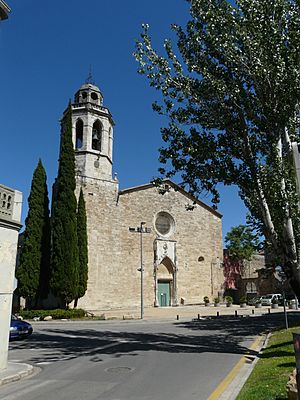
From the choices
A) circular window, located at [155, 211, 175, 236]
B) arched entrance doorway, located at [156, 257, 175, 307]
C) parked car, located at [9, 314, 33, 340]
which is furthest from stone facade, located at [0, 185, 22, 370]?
circular window, located at [155, 211, 175, 236]

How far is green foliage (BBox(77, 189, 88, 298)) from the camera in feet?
94.6

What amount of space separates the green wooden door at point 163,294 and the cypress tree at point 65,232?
10.5m

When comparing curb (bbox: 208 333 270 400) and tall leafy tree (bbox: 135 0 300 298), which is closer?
curb (bbox: 208 333 270 400)

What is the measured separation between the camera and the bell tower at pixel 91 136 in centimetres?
3291

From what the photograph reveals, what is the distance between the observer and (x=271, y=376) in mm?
6844

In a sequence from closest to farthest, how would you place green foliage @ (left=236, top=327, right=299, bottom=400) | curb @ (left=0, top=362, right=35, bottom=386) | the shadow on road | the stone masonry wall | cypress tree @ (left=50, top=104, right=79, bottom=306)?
green foliage @ (left=236, top=327, right=299, bottom=400), curb @ (left=0, top=362, right=35, bottom=386), the shadow on road, cypress tree @ (left=50, top=104, right=79, bottom=306), the stone masonry wall

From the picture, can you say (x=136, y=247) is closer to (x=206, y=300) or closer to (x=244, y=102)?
(x=206, y=300)

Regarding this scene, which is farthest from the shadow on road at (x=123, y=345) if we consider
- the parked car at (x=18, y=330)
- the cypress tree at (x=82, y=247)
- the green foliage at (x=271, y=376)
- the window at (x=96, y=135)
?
the window at (x=96, y=135)

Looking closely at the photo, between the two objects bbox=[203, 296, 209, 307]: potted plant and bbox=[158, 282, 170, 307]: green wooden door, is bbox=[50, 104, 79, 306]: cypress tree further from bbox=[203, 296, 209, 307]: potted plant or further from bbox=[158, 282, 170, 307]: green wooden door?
bbox=[203, 296, 209, 307]: potted plant

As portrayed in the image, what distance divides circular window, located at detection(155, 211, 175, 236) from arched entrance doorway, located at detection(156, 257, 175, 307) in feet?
9.32

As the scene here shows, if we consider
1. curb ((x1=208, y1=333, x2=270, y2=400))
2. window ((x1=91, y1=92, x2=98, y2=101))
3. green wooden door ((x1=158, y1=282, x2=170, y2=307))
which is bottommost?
curb ((x1=208, y1=333, x2=270, y2=400))

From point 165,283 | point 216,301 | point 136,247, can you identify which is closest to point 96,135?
point 136,247

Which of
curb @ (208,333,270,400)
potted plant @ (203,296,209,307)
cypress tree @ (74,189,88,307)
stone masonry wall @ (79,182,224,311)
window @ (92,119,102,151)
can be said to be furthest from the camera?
potted plant @ (203,296,209,307)

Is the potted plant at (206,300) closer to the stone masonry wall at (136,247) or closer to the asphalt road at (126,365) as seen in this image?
the stone masonry wall at (136,247)
